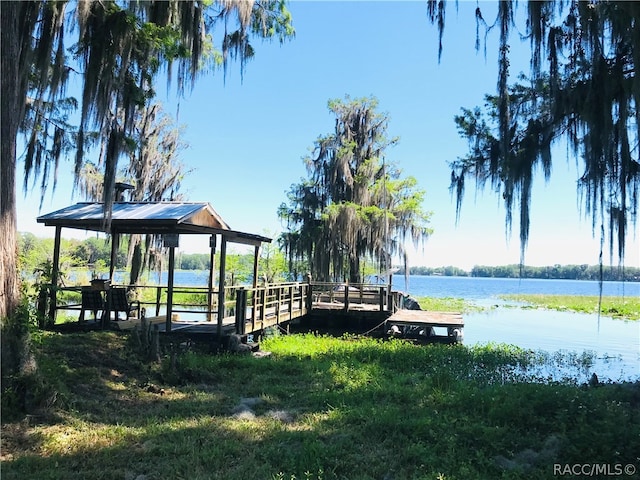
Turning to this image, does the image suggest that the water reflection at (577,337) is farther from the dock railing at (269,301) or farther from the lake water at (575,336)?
the dock railing at (269,301)

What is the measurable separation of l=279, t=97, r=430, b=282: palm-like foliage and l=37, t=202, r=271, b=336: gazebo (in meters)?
10.3

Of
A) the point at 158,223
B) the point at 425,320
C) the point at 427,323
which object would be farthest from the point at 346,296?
the point at 158,223

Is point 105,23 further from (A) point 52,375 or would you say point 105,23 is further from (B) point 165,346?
(B) point 165,346

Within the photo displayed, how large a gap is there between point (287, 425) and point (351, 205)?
15.9 metres

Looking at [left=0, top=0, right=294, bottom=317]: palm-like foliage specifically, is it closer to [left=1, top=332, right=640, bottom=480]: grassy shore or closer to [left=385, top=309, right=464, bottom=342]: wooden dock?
[left=1, top=332, right=640, bottom=480]: grassy shore

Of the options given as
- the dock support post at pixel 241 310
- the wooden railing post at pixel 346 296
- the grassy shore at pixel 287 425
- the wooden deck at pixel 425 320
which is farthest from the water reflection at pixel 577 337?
the dock support post at pixel 241 310

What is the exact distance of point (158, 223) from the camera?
9469mm

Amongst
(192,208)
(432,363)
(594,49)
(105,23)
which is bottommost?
(432,363)

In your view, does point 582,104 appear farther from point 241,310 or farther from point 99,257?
point 99,257

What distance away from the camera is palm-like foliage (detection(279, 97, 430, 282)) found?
69.2 ft

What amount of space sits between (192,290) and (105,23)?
6.26 metres

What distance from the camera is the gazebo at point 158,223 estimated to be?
969cm

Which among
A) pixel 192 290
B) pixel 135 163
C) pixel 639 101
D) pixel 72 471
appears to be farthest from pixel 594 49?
pixel 135 163

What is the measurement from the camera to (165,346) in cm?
906
